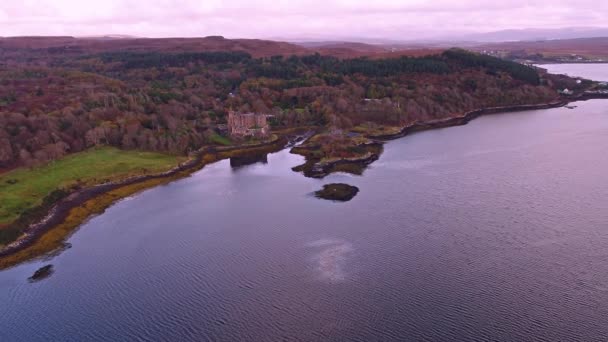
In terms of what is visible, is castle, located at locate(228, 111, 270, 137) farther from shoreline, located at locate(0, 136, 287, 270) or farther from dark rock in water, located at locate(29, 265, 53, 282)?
dark rock in water, located at locate(29, 265, 53, 282)

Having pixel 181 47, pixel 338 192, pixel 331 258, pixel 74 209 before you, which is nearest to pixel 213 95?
pixel 74 209

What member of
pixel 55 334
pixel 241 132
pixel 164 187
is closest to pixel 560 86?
pixel 241 132

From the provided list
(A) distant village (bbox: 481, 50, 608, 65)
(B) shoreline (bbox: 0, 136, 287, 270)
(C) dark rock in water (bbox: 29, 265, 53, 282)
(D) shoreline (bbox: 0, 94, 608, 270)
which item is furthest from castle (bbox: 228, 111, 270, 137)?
(A) distant village (bbox: 481, 50, 608, 65)

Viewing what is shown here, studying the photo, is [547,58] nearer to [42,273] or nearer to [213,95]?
[213,95]

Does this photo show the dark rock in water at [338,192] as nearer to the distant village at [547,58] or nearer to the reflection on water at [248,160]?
the reflection on water at [248,160]

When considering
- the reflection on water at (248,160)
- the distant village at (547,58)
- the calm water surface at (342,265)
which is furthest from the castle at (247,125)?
the distant village at (547,58)

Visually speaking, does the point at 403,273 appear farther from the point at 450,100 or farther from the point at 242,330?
the point at 450,100
